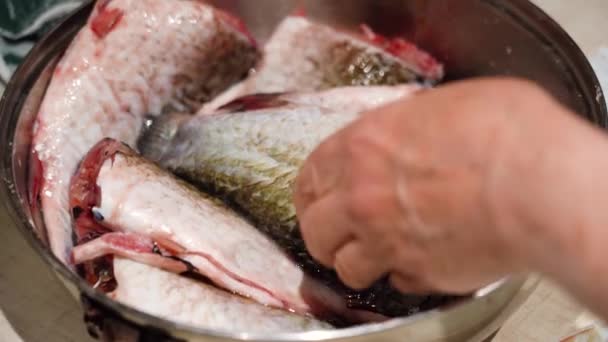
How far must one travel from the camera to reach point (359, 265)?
2.13 feet

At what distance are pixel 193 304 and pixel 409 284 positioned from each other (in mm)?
254

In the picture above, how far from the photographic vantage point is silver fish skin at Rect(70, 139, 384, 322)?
802 millimetres

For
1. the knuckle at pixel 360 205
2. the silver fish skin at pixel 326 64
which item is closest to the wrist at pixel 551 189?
the knuckle at pixel 360 205

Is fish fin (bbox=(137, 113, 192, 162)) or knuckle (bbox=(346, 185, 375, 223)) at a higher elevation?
knuckle (bbox=(346, 185, 375, 223))

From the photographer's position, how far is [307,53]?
1177 mm

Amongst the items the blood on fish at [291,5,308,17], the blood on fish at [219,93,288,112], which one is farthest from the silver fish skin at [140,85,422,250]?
the blood on fish at [291,5,308,17]

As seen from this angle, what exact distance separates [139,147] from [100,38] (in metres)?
0.17

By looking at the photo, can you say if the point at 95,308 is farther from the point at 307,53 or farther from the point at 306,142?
the point at 307,53

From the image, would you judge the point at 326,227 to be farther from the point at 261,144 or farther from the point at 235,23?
the point at 235,23

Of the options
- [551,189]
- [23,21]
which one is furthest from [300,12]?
[551,189]

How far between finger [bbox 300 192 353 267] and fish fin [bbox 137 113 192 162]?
16.3 inches

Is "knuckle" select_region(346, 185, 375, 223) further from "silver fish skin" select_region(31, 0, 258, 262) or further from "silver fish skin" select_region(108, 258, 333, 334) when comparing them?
"silver fish skin" select_region(31, 0, 258, 262)

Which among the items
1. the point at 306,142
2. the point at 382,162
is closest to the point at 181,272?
the point at 306,142

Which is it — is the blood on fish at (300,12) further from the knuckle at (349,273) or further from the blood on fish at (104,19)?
the knuckle at (349,273)
